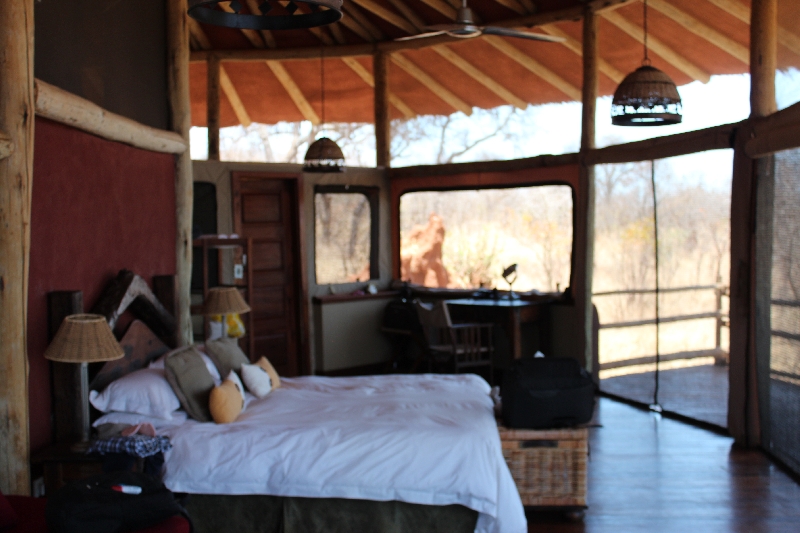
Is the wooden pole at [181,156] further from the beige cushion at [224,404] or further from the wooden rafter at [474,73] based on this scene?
the wooden rafter at [474,73]

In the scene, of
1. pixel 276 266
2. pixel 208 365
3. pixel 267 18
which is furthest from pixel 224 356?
pixel 276 266

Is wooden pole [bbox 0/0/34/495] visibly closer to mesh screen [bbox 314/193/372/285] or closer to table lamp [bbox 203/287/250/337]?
table lamp [bbox 203/287/250/337]

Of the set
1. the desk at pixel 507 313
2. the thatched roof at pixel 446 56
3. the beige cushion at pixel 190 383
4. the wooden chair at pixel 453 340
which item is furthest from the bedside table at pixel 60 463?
the thatched roof at pixel 446 56

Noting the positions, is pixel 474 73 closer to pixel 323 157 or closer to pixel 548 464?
pixel 323 157

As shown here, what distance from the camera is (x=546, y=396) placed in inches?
181

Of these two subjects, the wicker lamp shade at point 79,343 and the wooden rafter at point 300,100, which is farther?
the wooden rafter at point 300,100

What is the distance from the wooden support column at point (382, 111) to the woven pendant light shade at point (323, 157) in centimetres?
172

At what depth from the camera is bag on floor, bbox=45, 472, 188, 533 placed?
2.94 metres

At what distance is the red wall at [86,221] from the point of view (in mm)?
4031

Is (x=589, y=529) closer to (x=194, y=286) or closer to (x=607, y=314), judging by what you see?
(x=607, y=314)

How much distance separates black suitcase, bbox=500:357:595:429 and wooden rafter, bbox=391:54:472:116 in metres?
4.92

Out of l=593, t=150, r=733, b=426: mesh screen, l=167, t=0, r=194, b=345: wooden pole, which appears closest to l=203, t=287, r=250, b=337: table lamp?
l=167, t=0, r=194, b=345: wooden pole

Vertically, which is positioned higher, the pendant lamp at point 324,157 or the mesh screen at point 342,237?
the pendant lamp at point 324,157

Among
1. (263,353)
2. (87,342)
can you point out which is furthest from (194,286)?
(87,342)
